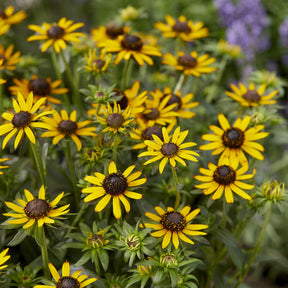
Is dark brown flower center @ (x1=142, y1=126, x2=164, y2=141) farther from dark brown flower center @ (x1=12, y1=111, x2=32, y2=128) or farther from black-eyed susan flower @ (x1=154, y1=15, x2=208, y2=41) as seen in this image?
black-eyed susan flower @ (x1=154, y1=15, x2=208, y2=41)

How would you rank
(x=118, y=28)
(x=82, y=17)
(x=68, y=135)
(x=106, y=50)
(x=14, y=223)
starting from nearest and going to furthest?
(x=14, y=223), (x=68, y=135), (x=106, y=50), (x=118, y=28), (x=82, y=17)

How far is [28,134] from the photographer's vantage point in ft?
2.36

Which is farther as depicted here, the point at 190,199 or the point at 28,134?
the point at 190,199

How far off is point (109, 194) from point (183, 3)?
1.94m

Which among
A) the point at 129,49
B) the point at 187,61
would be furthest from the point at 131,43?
the point at 187,61

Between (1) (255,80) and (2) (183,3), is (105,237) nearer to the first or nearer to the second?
(1) (255,80)

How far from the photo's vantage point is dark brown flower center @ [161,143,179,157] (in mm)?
716

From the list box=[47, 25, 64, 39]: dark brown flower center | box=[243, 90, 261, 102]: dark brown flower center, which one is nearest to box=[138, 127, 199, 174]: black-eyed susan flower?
box=[243, 90, 261, 102]: dark brown flower center

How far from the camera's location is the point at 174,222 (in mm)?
694

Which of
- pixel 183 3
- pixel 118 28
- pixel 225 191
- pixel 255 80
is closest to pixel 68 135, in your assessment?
pixel 225 191

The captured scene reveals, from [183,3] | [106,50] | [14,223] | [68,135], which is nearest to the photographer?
[14,223]

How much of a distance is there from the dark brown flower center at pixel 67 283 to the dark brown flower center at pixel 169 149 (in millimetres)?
263

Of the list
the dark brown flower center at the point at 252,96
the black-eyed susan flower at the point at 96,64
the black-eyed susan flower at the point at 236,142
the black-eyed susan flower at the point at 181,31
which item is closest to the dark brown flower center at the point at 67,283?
the black-eyed susan flower at the point at 236,142

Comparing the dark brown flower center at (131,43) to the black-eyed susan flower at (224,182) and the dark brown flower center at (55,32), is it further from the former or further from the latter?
the black-eyed susan flower at (224,182)
